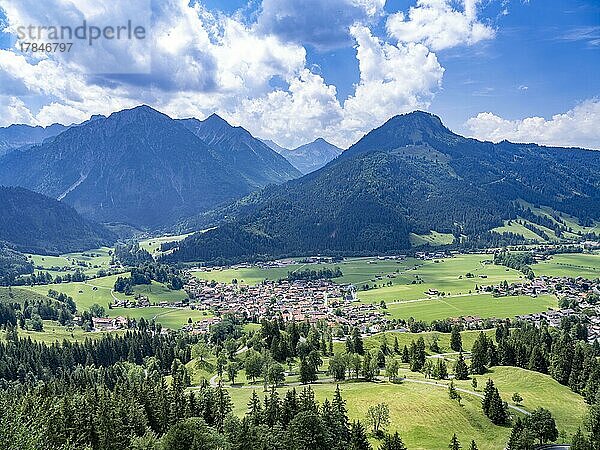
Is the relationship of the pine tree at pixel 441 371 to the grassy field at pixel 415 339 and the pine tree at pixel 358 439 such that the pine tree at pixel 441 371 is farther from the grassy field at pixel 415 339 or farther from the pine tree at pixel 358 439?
the pine tree at pixel 358 439

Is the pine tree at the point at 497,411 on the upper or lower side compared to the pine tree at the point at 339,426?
lower

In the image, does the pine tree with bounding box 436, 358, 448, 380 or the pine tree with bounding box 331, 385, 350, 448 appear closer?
the pine tree with bounding box 331, 385, 350, 448

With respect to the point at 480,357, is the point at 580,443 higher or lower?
higher

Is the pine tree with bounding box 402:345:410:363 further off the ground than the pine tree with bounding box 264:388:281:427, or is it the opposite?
the pine tree with bounding box 264:388:281:427

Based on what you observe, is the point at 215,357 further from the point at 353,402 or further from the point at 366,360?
the point at 353,402

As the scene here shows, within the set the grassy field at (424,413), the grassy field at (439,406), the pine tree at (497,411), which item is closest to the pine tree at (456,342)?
the grassy field at (439,406)

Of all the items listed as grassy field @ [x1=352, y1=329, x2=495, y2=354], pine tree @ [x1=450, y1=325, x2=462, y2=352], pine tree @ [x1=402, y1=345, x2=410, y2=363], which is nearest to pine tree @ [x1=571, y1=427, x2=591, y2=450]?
pine tree @ [x1=402, y1=345, x2=410, y2=363]

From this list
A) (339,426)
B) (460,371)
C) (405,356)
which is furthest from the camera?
(405,356)

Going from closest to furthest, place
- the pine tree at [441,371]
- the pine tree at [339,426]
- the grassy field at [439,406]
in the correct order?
the pine tree at [339,426] < the grassy field at [439,406] < the pine tree at [441,371]

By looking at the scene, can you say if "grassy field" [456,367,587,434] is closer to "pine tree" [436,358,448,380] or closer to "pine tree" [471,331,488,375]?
"pine tree" [471,331,488,375]

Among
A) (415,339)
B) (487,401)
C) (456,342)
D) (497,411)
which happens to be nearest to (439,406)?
(487,401)

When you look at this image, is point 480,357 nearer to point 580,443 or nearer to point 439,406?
point 439,406
